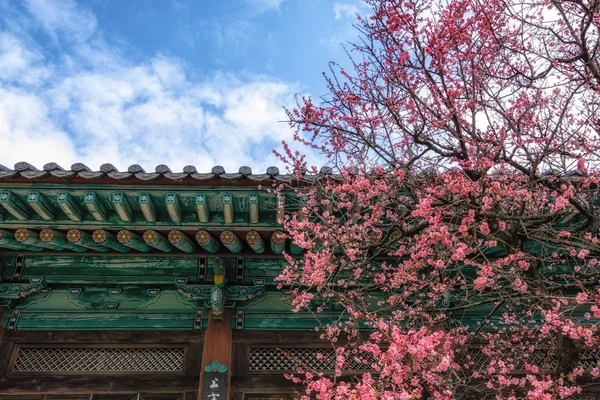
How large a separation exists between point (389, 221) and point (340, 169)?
38.8 inches

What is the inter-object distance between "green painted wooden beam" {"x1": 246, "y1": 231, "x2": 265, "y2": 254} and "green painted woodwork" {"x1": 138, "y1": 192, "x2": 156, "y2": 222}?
3.69ft

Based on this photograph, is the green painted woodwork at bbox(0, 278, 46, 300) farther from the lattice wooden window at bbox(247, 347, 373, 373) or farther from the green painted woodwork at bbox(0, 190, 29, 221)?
the lattice wooden window at bbox(247, 347, 373, 373)

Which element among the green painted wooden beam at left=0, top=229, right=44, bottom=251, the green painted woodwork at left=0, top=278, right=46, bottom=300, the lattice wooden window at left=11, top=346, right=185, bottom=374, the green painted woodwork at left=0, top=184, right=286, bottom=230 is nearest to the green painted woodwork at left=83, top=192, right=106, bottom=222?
the green painted woodwork at left=0, top=184, right=286, bottom=230

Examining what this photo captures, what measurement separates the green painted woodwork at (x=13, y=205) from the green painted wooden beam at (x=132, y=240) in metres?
1.07

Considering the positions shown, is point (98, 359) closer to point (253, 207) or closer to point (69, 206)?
point (69, 206)

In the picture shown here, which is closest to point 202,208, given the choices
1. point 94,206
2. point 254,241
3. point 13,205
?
point 254,241

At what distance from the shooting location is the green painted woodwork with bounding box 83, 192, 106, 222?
4.95 metres

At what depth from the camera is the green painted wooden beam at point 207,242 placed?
211 inches

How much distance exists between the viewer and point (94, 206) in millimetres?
5016

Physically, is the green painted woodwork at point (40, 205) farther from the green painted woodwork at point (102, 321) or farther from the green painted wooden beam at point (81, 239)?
the green painted woodwork at point (102, 321)

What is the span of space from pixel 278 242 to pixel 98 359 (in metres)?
2.73

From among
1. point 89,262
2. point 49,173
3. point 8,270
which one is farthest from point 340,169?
point 8,270

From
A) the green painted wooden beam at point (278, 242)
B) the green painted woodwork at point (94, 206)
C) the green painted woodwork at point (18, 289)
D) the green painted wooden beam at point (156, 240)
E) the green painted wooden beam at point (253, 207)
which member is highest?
the green painted woodwork at point (94, 206)

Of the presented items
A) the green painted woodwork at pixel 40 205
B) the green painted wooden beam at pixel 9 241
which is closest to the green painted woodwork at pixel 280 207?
the green painted woodwork at pixel 40 205
